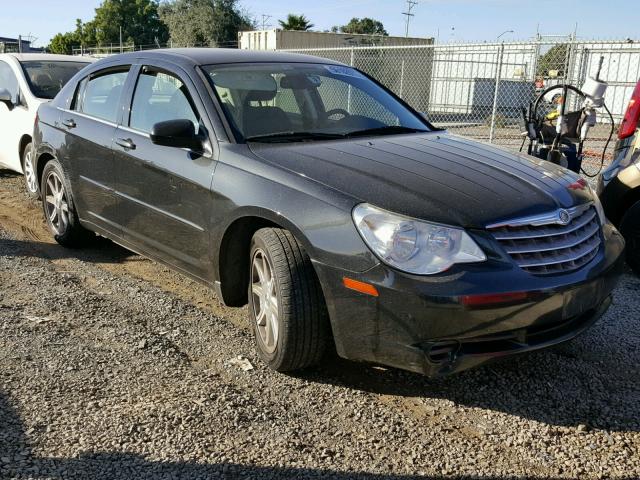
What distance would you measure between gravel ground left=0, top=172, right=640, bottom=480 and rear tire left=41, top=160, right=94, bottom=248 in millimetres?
1232

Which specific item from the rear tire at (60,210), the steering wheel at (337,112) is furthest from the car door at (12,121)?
the steering wheel at (337,112)

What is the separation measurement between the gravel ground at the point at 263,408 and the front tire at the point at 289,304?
7.0 inches

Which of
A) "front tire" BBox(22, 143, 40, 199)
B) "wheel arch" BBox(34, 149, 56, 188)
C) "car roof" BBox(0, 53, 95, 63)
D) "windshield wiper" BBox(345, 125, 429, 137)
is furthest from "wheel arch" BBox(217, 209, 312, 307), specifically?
"car roof" BBox(0, 53, 95, 63)

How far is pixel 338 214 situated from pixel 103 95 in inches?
112

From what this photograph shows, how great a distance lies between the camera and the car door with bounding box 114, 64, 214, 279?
3625mm

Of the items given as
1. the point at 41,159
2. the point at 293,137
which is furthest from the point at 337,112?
the point at 41,159

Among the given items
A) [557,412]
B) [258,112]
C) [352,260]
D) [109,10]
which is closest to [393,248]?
[352,260]

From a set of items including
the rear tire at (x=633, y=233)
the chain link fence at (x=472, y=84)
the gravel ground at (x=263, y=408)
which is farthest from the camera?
the chain link fence at (x=472, y=84)

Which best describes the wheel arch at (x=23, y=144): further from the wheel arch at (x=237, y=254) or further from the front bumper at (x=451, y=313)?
the front bumper at (x=451, y=313)

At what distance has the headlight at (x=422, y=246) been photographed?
8.85ft

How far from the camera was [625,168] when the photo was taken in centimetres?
507

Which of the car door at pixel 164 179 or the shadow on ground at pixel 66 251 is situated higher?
the car door at pixel 164 179

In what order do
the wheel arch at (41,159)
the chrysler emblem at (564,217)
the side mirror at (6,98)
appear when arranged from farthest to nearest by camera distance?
the side mirror at (6,98)
the wheel arch at (41,159)
the chrysler emblem at (564,217)

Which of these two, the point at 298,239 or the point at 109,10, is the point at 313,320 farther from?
the point at 109,10
